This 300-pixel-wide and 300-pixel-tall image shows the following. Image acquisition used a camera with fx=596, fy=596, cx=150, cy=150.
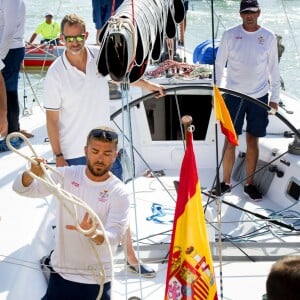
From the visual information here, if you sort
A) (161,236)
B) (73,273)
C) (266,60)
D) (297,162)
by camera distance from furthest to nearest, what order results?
1. (297,162)
2. (266,60)
3. (161,236)
4. (73,273)

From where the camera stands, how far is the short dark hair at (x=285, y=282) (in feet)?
3.79

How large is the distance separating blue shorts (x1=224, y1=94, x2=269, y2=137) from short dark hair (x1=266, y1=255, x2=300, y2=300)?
2944mm

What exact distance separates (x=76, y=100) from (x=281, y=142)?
2.46 m

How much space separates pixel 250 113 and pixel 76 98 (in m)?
1.74

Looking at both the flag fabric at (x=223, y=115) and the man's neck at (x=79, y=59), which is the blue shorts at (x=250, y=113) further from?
the flag fabric at (x=223, y=115)

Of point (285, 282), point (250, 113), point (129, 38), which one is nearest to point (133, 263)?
point (129, 38)

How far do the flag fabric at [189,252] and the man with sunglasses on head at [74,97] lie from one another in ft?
2.59

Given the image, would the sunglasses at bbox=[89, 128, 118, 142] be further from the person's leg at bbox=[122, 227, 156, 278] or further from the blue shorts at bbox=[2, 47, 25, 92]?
the blue shorts at bbox=[2, 47, 25, 92]

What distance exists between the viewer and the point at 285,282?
1169mm

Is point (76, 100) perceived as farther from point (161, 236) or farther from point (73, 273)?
point (161, 236)

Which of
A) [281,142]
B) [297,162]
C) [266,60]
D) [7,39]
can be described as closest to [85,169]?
[7,39]

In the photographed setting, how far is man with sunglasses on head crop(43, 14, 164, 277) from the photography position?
2777mm

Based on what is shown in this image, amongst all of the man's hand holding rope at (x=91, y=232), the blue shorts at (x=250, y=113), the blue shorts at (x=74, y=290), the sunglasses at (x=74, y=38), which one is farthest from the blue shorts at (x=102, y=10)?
the man's hand holding rope at (x=91, y=232)

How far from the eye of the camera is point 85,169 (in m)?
2.33
